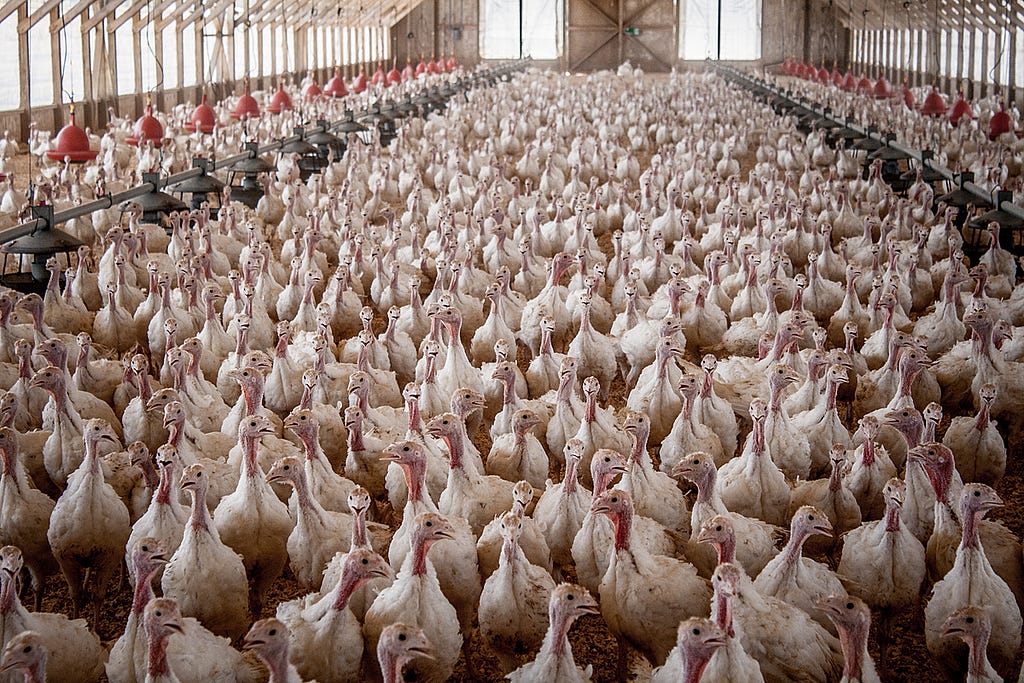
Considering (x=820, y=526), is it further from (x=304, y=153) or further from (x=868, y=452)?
(x=304, y=153)

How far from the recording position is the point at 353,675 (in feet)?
13.5

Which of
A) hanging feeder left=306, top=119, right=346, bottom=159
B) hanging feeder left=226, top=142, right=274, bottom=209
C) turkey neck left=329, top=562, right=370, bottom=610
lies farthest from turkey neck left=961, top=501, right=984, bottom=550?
hanging feeder left=306, top=119, right=346, bottom=159

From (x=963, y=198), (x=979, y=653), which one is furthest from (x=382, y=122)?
(x=979, y=653)

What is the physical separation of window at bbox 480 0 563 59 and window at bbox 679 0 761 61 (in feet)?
18.2

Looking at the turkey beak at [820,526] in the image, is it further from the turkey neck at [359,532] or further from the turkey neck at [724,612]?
the turkey neck at [359,532]

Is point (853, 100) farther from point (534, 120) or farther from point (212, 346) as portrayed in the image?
point (212, 346)

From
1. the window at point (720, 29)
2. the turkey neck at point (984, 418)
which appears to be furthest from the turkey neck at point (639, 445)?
the window at point (720, 29)

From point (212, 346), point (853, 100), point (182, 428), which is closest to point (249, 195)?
point (212, 346)

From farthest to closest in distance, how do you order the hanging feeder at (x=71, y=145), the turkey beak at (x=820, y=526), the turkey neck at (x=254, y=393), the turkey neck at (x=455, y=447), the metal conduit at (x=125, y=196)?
the hanging feeder at (x=71, y=145), the metal conduit at (x=125, y=196), the turkey neck at (x=254, y=393), the turkey neck at (x=455, y=447), the turkey beak at (x=820, y=526)

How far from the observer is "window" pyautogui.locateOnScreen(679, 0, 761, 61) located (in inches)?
1783

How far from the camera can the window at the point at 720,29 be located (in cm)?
4528

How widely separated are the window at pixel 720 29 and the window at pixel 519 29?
554cm

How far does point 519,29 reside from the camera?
151 feet

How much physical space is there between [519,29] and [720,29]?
875 cm
